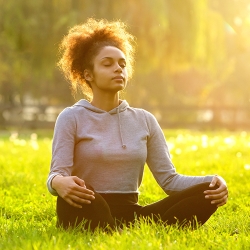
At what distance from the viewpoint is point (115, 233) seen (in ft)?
11.6

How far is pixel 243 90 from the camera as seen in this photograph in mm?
36000

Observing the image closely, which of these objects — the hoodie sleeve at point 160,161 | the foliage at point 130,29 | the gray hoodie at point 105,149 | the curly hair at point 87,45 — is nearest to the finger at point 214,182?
the gray hoodie at point 105,149

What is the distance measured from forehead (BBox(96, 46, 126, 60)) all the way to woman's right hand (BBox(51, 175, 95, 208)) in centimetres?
95

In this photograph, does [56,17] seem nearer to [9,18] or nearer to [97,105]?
[9,18]

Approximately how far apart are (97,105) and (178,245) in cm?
132

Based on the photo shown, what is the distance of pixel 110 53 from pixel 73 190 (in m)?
1.07

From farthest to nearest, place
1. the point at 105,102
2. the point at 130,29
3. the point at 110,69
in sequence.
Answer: the point at 130,29, the point at 105,102, the point at 110,69

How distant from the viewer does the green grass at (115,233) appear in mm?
3254

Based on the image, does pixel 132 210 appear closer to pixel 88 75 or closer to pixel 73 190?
pixel 73 190

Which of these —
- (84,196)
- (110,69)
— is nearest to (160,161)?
(110,69)

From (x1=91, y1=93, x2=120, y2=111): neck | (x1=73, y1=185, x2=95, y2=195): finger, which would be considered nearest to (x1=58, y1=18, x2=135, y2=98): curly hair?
(x1=91, y1=93, x2=120, y2=111): neck

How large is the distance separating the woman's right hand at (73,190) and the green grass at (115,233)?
8.2 inches

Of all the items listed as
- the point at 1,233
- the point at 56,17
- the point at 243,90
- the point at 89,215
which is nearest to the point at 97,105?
the point at 89,215

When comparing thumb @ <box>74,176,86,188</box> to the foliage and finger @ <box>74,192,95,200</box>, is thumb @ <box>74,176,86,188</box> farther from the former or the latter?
the foliage
